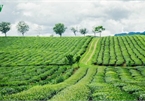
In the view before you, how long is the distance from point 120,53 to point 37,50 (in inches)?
1375

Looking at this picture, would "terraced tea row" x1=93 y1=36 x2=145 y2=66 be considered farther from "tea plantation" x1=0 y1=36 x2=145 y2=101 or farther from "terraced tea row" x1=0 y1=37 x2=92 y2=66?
"terraced tea row" x1=0 y1=37 x2=92 y2=66

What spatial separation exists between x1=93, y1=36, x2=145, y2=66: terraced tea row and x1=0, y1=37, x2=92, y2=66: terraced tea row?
320 inches

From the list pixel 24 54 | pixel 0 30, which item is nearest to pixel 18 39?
pixel 24 54

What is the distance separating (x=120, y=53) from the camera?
322 feet

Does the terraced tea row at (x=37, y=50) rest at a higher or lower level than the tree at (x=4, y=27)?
lower

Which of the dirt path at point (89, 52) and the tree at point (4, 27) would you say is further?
the tree at point (4, 27)

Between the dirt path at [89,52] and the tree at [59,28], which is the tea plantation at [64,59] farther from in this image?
the tree at [59,28]

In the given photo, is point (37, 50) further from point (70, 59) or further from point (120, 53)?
point (120, 53)

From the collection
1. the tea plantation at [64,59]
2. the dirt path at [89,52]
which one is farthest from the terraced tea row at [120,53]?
the dirt path at [89,52]

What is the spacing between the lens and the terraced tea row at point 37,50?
303 feet

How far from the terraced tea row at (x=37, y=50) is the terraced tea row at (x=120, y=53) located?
8.12 meters

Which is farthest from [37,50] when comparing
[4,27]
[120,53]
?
[4,27]

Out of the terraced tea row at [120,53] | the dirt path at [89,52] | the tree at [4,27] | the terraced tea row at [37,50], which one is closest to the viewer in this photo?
the terraced tea row at [120,53]

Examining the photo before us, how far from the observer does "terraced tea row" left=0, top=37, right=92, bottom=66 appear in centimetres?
9244
